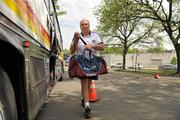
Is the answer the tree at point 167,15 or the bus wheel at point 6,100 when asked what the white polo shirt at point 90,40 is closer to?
the bus wheel at point 6,100

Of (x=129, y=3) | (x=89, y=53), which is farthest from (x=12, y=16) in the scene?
(x=129, y=3)

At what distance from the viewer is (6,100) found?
146 inches

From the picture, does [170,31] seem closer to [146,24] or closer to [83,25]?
[146,24]

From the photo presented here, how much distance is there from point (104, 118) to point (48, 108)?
193cm

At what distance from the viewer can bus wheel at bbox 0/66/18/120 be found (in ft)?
11.7

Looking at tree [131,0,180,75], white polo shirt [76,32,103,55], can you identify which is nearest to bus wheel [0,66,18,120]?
white polo shirt [76,32,103,55]

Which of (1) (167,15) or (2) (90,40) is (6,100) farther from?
(1) (167,15)

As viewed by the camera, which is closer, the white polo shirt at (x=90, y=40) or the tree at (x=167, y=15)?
the white polo shirt at (x=90, y=40)

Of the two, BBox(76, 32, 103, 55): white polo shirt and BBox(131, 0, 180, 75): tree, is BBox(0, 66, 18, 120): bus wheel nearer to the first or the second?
BBox(76, 32, 103, 55): white polo shirt

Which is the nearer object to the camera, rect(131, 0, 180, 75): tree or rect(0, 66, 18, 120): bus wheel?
rect(0, 66, 18, 120): bus wheel

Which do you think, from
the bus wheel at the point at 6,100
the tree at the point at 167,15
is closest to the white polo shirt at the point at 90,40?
the bus wheel at the point at 6,100

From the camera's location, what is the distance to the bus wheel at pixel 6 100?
356cm

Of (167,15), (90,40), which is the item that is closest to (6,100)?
(90,40)

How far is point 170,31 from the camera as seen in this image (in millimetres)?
32969
